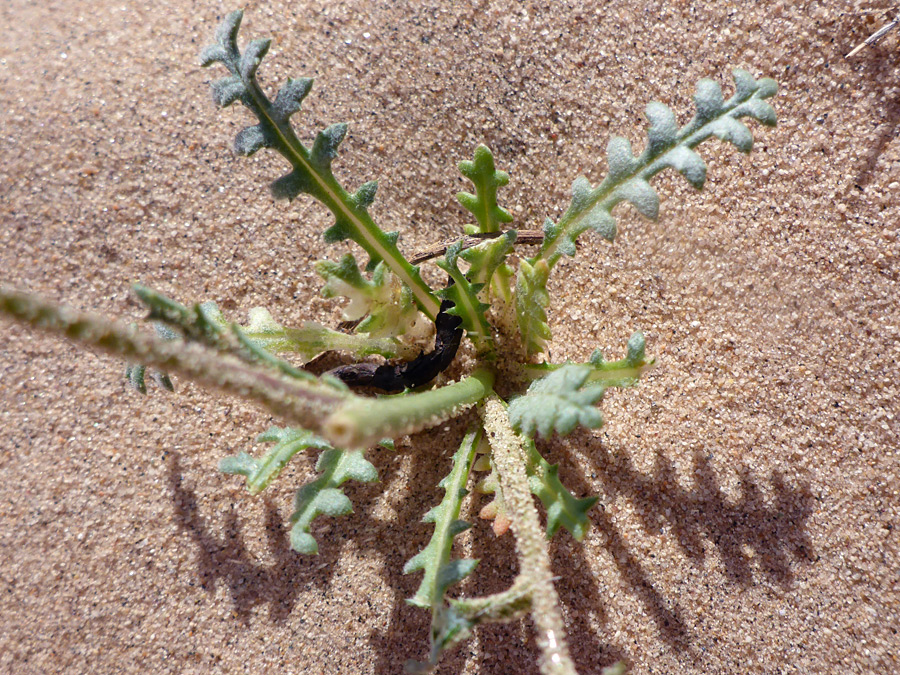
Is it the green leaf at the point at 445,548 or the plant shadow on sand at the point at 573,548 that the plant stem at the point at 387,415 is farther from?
the plant shadow on sand at the point at 573,548

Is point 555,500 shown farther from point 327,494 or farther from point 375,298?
point 375,298

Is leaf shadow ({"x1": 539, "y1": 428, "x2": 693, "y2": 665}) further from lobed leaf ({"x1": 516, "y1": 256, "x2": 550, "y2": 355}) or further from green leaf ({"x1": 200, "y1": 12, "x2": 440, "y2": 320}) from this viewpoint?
green leaf ({"x1": 200, "y1": 12, "x2": 440, "y2": 320})

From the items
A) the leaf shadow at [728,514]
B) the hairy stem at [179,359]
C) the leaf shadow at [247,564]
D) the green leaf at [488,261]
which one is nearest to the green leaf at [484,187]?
the green leaf at [488,261]

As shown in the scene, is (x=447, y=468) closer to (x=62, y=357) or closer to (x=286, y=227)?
(x=286, y=227)

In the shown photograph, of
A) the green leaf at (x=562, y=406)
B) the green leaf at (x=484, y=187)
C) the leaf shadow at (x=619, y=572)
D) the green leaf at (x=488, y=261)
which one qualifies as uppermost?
the green leaf at (x=484, y=187)

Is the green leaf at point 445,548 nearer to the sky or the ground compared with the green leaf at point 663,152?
nearer to the ground

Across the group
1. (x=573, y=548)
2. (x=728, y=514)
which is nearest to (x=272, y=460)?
(x=573, y=548)

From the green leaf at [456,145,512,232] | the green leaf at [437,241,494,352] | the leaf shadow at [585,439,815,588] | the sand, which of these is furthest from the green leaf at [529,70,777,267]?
the leaf shadow at [585,439,815,588]
